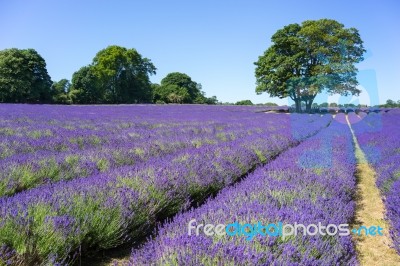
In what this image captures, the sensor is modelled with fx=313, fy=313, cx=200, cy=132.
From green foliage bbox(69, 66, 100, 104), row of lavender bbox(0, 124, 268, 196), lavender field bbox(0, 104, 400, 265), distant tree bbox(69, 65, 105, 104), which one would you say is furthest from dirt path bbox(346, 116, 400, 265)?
green foliage bbox(69, 66, 100, 104)

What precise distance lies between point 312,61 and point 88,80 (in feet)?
113

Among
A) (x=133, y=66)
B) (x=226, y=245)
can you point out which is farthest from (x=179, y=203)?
(x=133, y=66)

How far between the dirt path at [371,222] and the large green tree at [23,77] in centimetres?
4249

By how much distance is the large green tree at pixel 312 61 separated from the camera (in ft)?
105

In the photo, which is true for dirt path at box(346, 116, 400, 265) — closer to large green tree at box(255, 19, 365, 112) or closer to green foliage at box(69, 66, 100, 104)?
large green tree at box(255, 19, 365, 112)

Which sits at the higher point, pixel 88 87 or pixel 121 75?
pixel 121 75

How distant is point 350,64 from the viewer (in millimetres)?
32250

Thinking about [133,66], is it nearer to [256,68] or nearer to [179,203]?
[256,68]

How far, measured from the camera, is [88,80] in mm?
50656

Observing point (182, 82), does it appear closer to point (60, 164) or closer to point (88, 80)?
point (88, 80)

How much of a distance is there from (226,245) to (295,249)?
438mm

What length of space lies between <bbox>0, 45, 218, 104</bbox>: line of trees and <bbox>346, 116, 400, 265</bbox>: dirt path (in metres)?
42.5

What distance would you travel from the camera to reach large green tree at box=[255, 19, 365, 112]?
3186cm

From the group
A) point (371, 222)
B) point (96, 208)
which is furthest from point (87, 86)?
point (371, 222)
